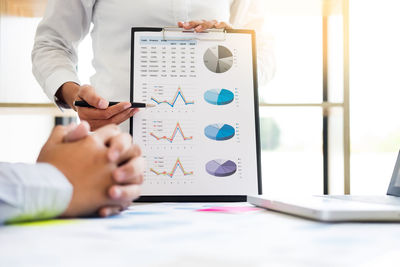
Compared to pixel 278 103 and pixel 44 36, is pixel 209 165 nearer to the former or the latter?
pixel 44 36

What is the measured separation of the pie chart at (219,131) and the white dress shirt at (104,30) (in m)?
0.29

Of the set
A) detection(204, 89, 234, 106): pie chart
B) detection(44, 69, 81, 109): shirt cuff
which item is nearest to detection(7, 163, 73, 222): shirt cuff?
detection(204, 89, 234, 106): pie chart

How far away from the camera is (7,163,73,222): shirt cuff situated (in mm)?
474

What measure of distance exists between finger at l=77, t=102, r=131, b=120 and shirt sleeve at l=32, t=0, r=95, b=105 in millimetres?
188

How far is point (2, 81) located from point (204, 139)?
1.27 m

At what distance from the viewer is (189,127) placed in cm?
94

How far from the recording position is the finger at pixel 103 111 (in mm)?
885

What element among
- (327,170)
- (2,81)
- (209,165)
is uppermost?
(2,81)

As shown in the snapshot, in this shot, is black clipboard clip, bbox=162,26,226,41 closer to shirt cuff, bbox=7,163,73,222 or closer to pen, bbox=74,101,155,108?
pen, bbox=74,101,155,108

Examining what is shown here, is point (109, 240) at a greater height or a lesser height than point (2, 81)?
lesser

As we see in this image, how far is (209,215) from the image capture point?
24.4 inches

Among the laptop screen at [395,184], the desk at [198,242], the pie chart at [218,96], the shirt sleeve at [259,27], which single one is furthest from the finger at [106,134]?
the shirt sleeve at [259,27]

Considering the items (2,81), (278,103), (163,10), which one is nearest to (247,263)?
(163,10)

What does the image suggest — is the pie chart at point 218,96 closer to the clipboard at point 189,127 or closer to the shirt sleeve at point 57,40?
the clipboard at point 189,127
